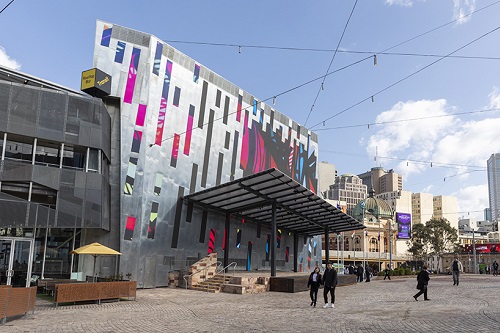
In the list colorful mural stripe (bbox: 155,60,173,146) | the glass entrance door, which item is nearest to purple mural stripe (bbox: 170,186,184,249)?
colorful mural stripe (bbox: 155,60,173,146)

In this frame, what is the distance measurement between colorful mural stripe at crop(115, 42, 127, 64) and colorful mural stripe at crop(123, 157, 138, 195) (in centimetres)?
613

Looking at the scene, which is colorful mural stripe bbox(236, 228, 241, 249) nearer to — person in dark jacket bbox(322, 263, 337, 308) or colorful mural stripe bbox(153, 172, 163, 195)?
colorful mural stripe bbox(153, 172, 163, 195)

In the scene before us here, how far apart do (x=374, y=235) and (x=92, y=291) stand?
9977 centimetres

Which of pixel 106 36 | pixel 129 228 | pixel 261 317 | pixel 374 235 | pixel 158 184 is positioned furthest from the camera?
pixel 374 235

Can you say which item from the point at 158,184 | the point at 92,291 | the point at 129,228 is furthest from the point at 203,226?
the point at 92,291

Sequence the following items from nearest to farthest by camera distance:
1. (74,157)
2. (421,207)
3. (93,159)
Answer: (74,157), (93,159), (421,207)

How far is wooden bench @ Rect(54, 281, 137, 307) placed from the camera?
55.5 ft

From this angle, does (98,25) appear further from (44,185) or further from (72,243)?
(72,243)

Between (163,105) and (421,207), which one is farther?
(421,207)

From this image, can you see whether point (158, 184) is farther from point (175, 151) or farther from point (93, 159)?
point (93, 159)

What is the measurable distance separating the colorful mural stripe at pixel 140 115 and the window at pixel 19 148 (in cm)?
659

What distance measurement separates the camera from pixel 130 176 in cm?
2605

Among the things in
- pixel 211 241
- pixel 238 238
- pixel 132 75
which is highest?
pixel 132 75

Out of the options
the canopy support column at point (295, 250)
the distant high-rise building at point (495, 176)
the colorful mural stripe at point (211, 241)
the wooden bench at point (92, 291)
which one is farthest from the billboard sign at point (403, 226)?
the wooden bench at point (92, 291)
